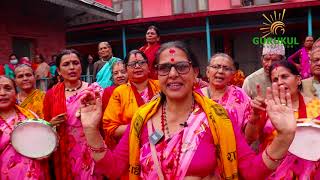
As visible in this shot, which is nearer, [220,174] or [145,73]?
[220,174]

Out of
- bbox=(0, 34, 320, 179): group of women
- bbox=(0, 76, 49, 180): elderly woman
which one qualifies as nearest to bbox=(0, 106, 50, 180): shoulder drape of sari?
bbox=(0, 76, 49, 180): elderly woman

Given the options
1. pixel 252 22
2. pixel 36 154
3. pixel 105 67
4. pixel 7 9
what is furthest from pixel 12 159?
pixel 252 22

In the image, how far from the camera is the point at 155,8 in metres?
21.0

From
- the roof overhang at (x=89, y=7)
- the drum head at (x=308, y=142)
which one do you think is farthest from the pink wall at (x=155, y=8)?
the drum head at (x=308, y=142)

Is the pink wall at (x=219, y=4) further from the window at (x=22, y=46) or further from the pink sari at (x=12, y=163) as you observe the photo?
the pink sari at (x=12, y=163)

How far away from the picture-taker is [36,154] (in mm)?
3797

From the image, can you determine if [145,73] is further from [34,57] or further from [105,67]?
[34,57]

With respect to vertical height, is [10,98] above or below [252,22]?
below

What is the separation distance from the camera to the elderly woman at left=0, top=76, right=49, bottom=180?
3.81 meters

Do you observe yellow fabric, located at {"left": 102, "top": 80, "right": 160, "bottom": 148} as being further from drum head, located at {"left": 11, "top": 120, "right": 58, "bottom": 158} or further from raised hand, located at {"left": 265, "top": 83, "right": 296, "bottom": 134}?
raised hand, located at {"left": 265, "top": 83, "right": 296, "bottom": 134}

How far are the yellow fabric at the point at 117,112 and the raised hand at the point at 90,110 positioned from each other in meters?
1.53

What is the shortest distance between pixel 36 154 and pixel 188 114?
1.67 m

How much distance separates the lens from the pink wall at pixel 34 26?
9844 millimetres

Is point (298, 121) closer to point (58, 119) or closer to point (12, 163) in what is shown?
point (58, 119)
